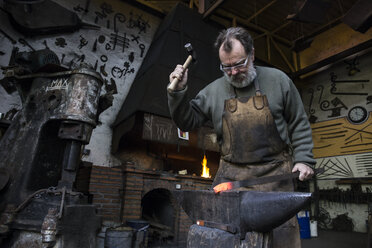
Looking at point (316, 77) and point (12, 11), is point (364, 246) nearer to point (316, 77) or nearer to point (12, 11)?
point (316, 77)

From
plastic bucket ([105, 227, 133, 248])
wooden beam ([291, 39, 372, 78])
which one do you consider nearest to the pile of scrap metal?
plastic bucket ([105, 227, 133, 248])

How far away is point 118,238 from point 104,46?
463cm

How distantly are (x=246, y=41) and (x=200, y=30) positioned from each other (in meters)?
5.14

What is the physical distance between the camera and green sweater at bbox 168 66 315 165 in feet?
5.08

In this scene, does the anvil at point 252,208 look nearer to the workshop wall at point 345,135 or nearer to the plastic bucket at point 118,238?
the plastic bucket at point 118,238

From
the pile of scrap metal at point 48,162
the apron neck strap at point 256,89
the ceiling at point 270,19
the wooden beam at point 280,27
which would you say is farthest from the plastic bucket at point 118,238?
the wooden beam at point 280,27

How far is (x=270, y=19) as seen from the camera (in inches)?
309

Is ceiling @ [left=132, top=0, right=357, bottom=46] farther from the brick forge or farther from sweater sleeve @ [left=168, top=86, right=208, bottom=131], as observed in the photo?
sweater sleeve @ [left=168, top=86, right=208, bottom=131]

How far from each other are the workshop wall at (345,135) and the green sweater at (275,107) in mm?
6517

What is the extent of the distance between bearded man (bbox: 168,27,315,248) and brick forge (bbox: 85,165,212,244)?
2046 mm

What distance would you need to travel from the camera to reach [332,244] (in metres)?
4.73

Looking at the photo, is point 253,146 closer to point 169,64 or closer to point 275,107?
point 275,107

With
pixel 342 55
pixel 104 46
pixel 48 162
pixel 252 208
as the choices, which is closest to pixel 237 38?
pixel 252 208

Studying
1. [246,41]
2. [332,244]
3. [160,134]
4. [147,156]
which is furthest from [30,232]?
[332,244]
